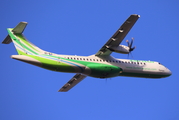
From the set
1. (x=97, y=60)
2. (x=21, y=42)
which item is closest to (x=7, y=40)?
(x=21, y=42)

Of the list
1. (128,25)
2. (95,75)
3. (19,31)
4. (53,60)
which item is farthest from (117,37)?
(19,31)

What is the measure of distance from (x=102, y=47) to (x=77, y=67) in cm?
391

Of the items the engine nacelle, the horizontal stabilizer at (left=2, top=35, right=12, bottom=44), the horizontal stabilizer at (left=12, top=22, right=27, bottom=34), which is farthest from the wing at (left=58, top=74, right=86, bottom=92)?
the horizontal stabilizer at (left=12, top=22, right=27, bottom=34)

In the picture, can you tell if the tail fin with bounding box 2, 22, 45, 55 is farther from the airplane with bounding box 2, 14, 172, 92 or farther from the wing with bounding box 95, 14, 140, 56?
the wing with bounding box 95, 14, 140, 56

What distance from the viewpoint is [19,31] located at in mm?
37469

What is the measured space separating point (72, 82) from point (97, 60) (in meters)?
6.96

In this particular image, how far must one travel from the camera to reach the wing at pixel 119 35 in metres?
37.3

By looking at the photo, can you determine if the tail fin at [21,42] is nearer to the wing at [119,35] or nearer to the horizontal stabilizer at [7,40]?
the horizontal stabilizer at [7,40]

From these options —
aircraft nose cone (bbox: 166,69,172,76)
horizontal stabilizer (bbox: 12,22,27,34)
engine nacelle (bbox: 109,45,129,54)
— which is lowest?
aircraft nose cone (bbox: 166,69,172,76)

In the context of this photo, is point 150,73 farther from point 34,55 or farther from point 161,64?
point 34,55

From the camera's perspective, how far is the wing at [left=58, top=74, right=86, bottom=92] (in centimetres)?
4512

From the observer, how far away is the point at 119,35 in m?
38.8

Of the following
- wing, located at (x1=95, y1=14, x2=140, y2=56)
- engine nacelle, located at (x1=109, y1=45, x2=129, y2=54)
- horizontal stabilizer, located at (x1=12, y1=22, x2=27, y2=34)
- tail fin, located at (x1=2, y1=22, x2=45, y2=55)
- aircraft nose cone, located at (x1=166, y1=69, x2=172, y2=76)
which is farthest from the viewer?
aircraft nose cone, located at (x1=166, y1=69, x2=172, y2=76)

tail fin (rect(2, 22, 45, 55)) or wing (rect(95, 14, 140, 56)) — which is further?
wing (rect(95, 14, 140, 56))
